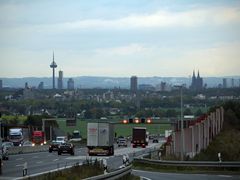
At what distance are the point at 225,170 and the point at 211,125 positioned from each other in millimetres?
35432

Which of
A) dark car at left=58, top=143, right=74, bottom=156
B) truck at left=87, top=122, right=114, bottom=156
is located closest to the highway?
dark car at left=58, top=143, right=74, bottom=156

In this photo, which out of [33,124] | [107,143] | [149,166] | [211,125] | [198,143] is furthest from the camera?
[33,124]

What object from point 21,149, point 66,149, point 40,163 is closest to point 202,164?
point 40,163

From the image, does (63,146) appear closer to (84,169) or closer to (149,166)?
(149,166)

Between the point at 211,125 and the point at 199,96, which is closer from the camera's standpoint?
the point at 211,125

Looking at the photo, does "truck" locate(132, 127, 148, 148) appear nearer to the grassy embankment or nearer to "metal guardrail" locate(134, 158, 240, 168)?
the grassy embankment

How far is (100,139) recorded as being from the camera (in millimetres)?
69188

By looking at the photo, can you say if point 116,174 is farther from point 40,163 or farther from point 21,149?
point 21,149

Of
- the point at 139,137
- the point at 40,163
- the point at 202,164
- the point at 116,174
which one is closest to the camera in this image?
the point at 116,174

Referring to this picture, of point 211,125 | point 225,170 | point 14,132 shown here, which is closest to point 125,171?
point 225,170

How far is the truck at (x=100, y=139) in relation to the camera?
224 feet

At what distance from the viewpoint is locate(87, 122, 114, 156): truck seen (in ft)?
224

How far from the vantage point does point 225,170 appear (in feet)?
129

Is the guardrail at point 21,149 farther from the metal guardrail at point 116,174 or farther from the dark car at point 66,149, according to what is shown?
the metal guardrail at point 116,174
